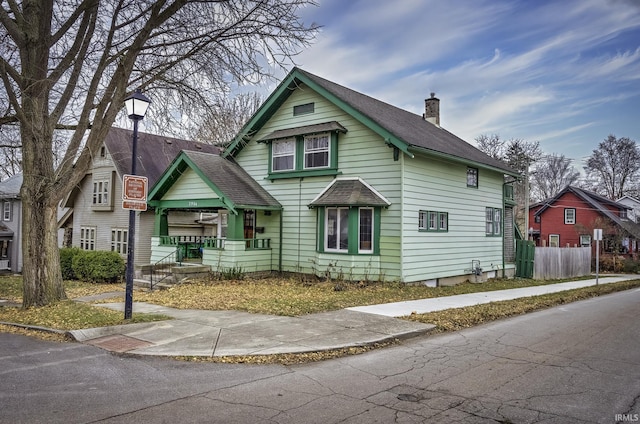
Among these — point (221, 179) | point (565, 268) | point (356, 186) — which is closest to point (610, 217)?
point (565, 268)

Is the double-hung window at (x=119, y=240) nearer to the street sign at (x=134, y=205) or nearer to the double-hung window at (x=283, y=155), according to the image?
the double-hung window at (x=283, y=155)

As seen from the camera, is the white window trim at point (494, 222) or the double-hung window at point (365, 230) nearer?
the double-hung window at point (365, 230)

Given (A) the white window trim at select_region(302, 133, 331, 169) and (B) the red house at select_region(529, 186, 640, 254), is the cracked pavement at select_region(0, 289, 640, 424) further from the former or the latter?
(B) the red house at select_region(529, 186, 640, 254)

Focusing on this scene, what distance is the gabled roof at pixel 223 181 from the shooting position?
17547 mm

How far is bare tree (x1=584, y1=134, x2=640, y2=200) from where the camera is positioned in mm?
58188

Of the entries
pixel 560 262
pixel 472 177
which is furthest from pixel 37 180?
pixel 560 262

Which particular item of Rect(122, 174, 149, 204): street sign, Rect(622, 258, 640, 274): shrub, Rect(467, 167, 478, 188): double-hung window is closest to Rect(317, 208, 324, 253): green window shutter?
Rect(467, 167, 478, 188): double-hung window

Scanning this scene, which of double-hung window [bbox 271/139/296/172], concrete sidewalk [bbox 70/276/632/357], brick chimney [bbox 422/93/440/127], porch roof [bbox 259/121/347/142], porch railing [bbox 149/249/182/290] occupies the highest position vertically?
brick chimney [bbox 422/93/440/127]

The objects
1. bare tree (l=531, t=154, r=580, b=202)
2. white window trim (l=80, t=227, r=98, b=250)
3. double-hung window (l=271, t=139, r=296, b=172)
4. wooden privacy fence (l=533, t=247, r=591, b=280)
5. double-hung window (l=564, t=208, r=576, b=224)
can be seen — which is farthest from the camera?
bare tree (l=531, t=154, r=580, b=202)

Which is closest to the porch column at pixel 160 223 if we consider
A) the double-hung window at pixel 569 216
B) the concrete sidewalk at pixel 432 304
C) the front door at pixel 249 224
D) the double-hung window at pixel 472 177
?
the front door at pixel 249 224

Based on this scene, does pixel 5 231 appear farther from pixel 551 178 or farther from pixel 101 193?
pixel 551 178

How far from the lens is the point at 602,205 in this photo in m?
43.5

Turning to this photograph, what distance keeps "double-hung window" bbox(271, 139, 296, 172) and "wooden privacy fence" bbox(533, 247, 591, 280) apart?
1490 cm

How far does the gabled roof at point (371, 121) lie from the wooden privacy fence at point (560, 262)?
21.1 ft
